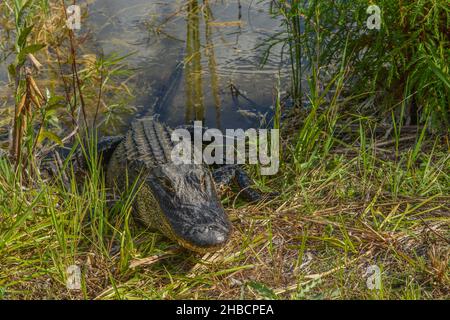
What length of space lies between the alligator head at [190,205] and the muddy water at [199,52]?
1.48 meters

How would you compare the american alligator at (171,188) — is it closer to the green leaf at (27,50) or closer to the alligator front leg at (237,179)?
the alligator front leg at (237,179)

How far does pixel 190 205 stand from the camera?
368 cm

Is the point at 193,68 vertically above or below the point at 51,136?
below

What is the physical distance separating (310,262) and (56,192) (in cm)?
161

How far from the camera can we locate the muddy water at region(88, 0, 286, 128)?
578 centimetres

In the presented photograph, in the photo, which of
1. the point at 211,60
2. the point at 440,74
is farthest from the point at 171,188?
the point at 211,60

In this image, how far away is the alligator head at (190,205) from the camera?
335 cm

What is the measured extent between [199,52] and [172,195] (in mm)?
3040

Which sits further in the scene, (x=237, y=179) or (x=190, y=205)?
(x=237, y=179)

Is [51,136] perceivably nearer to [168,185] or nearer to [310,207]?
[168,185]

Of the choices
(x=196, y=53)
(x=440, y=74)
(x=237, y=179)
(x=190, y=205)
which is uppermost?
(x=440, y=74)

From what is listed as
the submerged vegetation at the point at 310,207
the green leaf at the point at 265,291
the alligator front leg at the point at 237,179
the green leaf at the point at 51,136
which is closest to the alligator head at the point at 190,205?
the submerged vegetation at the point at 310,207

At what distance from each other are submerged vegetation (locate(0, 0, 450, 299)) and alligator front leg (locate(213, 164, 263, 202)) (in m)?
0.08

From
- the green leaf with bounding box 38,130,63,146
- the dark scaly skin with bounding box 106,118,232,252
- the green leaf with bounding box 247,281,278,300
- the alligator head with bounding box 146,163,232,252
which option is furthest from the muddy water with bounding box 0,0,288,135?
the green leaf with bounding box 247,281,278,300
